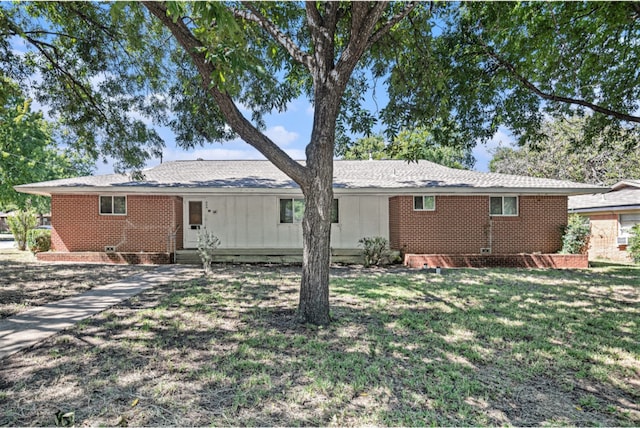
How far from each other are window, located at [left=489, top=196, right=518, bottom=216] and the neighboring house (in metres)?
6.05

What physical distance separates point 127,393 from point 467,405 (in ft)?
10.5

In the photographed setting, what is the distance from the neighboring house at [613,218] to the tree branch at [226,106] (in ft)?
53.4

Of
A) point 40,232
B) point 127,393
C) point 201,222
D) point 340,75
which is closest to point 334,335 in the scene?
point 127,393

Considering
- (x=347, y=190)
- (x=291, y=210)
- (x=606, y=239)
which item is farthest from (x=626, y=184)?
(x=291, y=210)

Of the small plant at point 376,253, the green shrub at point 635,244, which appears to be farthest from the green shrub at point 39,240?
the green shrub at point 635,244

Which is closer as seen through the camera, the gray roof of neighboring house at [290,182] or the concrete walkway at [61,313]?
the concrete walkway at [61,313]

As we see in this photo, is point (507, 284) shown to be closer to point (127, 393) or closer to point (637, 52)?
point (637, 52)

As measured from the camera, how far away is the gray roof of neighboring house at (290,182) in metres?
11.5

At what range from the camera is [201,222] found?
44.0 ft

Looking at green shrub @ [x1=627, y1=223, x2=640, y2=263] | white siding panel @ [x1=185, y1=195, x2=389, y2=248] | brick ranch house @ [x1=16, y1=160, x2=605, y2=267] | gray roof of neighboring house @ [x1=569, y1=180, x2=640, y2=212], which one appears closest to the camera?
brick ranch house @ [x1=16, y1=160, x2=605, y2=267]

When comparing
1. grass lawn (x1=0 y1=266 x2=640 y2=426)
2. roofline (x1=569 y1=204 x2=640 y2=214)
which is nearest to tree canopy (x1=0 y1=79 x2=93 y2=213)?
grass lawn (x1=0 y1=266 x2=640 y2=426)

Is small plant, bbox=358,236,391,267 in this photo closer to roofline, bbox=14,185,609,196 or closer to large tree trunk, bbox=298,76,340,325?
roofline, bbox=14,185,609,196

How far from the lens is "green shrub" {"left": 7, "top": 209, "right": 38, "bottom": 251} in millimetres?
16516

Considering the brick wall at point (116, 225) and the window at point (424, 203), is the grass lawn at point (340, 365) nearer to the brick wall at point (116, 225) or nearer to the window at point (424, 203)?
the window at point (424, 203)
